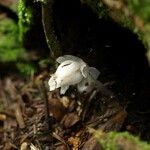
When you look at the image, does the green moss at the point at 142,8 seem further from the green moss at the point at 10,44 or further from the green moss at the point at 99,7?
the green moss at the point at 10,44

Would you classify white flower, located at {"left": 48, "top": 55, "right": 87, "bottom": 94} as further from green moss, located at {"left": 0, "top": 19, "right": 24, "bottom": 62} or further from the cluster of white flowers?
green moss, located at {"left": 0, "top": 19, "right": 24, "bottom": 62}

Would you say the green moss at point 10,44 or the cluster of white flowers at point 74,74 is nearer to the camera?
the cluster of white flowers at point 74,74

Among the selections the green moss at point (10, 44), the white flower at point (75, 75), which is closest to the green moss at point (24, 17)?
the green moss at point (10, 44)

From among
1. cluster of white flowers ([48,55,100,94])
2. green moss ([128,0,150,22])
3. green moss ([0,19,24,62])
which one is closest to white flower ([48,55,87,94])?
cluster of white flowers ([48,55,100,94])

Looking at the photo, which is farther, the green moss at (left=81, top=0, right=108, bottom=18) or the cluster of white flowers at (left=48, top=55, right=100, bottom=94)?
the cluster of white flowers at (left=48, top=55, right=100, bottom=94)

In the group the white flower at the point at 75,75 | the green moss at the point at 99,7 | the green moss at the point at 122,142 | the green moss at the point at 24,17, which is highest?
the green moss at the point at 99,7

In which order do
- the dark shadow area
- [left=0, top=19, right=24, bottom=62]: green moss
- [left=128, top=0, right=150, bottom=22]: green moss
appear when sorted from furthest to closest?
[left=0, top=19, right=24, bottom=62]: green moss
the dark shadow area
[left=128, top=0, right=150, bottom=22]: green moss

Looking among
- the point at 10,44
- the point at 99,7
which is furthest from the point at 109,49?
the point at 10,44
